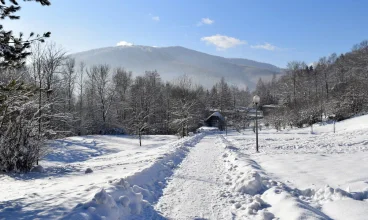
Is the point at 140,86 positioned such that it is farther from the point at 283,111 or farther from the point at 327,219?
the point at 327,219

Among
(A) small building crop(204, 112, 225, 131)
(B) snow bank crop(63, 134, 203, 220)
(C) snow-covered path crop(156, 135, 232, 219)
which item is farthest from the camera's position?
(A) small building crop(204, 112, 225, 131)

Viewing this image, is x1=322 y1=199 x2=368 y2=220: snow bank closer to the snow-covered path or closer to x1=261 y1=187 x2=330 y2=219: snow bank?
x1=261 y1=187 x2=330 y2=219: snow bank

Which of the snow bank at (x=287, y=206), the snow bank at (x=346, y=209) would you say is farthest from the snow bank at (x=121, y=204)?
the snow bank at (x=346, y=209)

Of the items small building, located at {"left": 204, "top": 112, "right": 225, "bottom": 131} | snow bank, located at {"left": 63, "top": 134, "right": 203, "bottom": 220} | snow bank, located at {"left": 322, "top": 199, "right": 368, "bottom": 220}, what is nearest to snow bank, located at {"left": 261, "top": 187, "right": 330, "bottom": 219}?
snow bank, located at {"left": 322, "top": 199, "right": 368, "bottom": 220}

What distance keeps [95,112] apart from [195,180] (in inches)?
2015

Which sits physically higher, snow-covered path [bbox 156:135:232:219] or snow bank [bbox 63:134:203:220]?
snow bank [bbox 63:134:203:220]

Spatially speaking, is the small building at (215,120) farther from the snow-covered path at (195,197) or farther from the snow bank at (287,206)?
the snow bank at (287,206)

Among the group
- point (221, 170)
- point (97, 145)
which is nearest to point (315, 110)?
point (97, 145)

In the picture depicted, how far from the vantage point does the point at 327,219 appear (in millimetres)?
4633

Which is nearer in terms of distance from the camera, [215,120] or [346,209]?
[346,209]

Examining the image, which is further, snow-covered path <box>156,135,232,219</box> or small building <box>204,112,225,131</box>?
small building <box>204,112,225,131</box>

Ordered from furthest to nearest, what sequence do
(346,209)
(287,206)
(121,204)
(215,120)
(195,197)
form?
(215,120) → (195,197) → (121,204) → (287,206) → (346,209)

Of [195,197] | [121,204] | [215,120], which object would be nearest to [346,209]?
[195,197]

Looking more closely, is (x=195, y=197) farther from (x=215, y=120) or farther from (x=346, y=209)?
(x=215, y=120)
